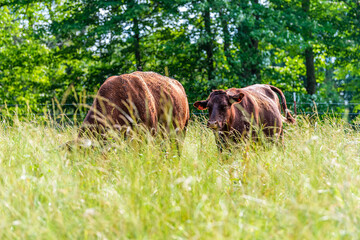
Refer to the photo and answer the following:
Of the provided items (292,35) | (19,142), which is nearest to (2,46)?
(292,35)

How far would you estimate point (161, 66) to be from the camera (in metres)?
15.5

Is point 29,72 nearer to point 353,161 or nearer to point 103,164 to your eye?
point 103,164

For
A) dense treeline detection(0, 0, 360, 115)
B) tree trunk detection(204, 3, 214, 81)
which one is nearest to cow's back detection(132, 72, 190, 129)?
dense treeline detection(0, 0, 360, 115)

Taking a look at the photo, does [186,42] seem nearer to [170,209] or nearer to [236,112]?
[236,112]

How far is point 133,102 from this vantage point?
517cm

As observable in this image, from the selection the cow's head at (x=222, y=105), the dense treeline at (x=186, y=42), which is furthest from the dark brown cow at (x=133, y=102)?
the dense treeline at (x=186, y=42)

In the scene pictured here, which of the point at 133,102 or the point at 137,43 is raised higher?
the point at 137,43

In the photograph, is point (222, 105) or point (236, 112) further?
point (236, 112)

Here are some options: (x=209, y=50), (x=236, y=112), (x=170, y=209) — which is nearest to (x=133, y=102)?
(x=236, y=112)

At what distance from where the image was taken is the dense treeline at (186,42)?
13633 mm

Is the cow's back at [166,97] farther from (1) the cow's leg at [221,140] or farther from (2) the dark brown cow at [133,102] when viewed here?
(1) the cow's leg at [221,140]

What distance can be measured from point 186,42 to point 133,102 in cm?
961

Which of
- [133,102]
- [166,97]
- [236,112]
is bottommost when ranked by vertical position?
[236,112]

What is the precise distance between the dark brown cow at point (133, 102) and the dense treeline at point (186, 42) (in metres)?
6.84
